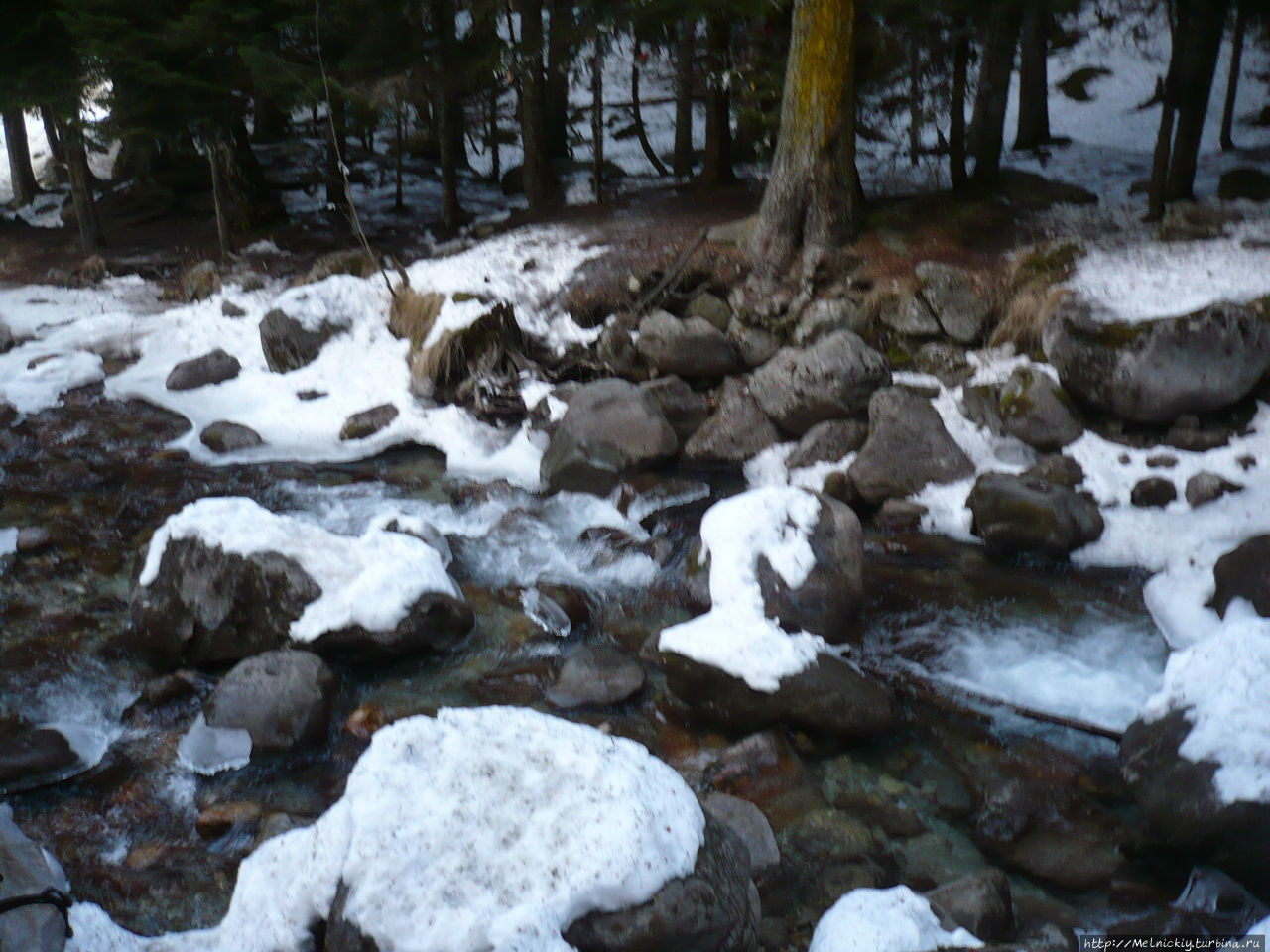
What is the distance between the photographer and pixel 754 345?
10.5 m

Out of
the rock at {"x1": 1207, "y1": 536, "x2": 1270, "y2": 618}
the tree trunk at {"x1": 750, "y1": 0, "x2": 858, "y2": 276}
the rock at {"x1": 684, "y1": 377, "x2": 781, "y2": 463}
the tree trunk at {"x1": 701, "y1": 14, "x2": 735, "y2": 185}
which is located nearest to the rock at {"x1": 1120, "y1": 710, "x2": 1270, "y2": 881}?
the rock at {"x1": 1207, "y1": 536, "x2": 1270, "y2": 618}

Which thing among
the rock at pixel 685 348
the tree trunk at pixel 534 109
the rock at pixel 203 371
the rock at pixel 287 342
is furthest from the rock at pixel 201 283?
the rock at pixel 685 348

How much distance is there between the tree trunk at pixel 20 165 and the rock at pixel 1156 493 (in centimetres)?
2281

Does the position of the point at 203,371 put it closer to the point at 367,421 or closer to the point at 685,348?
the point at 367,421

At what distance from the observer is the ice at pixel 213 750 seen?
17.3 ft

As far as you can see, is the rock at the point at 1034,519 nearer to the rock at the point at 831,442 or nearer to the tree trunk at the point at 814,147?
the rock at the point at 831,442

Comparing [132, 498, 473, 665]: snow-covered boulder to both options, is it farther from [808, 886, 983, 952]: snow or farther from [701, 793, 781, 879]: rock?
[808, 886, 983, 952]: snow

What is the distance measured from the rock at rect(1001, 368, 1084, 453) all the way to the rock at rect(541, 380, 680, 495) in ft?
10.6

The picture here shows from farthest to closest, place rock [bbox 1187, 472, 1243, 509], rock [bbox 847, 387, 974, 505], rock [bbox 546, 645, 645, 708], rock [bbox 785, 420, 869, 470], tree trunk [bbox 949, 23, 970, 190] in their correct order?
tree trunk [bbox 949, 23, 970, 190] → rock [bbox 785, 420, 869, 470] → rock [bbox 847, 387, 974, 505] → rock [bbox 1187, 472, 1243, 509] → rock [bbox 546, 645, 645, 708]

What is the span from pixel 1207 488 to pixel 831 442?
10.3 feet

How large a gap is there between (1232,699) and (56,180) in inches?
1050

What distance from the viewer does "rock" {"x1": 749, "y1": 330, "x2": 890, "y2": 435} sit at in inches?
356

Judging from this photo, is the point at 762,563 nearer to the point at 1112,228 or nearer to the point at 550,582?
the point at 550,582

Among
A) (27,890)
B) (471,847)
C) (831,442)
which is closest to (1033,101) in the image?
(831,442)
